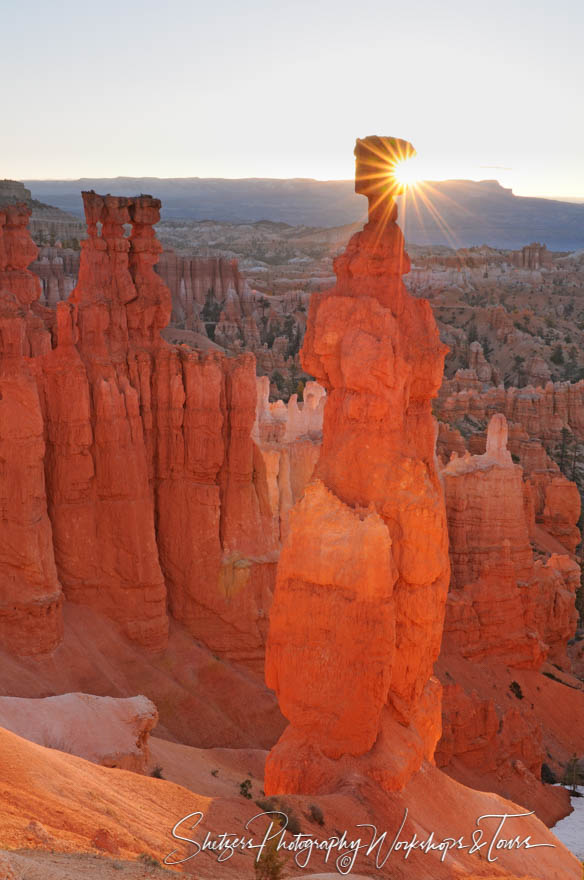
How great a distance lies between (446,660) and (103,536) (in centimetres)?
849

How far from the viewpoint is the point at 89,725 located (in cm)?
1096

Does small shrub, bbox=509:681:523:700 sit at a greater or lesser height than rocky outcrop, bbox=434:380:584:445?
lesser

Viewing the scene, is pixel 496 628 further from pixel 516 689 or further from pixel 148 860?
pixel 148 860

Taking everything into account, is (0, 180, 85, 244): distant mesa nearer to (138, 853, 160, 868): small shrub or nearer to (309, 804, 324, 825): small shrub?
(309, 804, 324, 825): small shrub

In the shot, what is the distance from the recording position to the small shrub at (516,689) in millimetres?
20359

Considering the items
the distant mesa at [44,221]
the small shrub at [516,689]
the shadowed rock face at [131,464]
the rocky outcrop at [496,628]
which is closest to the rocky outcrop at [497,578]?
the rocky outcrop at [496,628]

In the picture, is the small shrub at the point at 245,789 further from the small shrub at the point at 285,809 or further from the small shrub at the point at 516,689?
the small shrub at the point at 516,689

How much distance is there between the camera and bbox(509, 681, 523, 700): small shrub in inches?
802

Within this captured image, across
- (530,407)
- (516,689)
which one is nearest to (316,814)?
(516,689)

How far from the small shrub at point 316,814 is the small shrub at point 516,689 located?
13222mm

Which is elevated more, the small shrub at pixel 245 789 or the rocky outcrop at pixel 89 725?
the rocky outcrop at pixel 89 725

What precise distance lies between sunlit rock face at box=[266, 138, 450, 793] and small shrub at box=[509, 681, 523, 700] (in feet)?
35.5

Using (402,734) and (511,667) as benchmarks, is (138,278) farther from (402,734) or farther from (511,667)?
(511,667)

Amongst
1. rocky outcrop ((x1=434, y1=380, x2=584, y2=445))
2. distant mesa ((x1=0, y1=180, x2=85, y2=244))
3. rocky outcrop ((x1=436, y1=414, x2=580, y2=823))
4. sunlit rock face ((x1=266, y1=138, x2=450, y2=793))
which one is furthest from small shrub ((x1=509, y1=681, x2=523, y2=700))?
distant mesa ((x1=0, y1=180, x2=85, y2=244))
